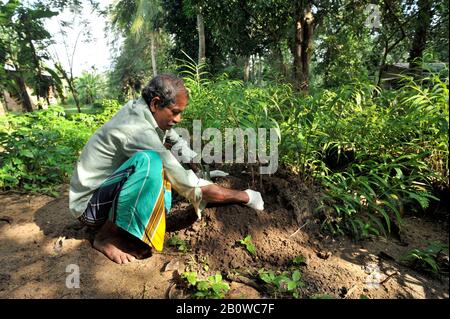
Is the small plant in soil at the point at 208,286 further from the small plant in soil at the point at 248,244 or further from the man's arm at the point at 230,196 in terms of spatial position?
the man's arm at the point at 230,196

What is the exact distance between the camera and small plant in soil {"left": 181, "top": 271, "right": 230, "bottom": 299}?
4.77 feet

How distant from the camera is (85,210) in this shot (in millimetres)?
1810

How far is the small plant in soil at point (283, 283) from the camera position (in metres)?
1.46

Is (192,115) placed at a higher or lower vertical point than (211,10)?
lower

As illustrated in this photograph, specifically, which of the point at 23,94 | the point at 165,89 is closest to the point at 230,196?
the point at 165,89

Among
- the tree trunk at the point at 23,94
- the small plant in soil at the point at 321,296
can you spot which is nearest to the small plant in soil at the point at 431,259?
the small plant in soil at the point at 321,296

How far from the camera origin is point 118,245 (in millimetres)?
1820

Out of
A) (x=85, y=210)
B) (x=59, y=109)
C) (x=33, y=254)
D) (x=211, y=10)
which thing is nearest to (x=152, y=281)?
(x=85, y=210)

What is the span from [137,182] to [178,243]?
1.65 feet

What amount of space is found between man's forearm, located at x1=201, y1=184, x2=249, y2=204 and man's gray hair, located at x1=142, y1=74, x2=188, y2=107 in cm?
57

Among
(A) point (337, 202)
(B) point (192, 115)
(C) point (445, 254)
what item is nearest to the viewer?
(C) point (445, 254)

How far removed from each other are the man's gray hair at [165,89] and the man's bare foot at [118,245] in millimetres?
821
